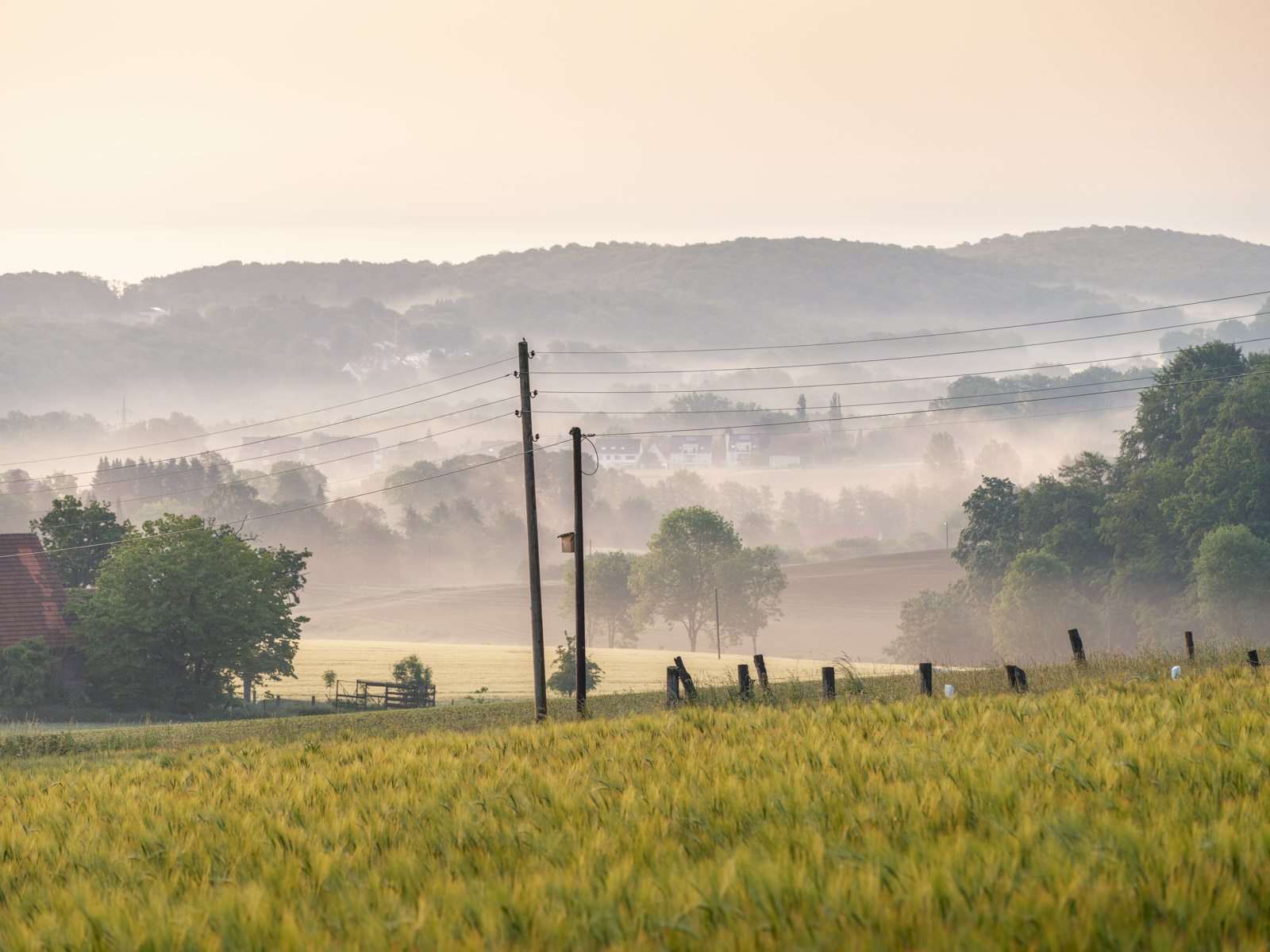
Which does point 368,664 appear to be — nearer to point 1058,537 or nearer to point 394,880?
point 1058,537

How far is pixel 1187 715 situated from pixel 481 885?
858 cm

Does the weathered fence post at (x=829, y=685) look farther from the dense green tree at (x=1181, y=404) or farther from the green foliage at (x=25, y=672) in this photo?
the dense green tree at (x=1181, y=404)

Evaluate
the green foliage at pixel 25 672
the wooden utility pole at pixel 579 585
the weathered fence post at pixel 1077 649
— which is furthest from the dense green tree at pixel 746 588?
the weathered fence post at pixel 1077 649

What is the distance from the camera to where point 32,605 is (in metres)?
56.8

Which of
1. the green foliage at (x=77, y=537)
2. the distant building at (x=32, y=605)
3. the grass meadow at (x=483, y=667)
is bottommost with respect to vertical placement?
the grass meadow at (x=483, y=667)

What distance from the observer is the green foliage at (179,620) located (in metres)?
56.8

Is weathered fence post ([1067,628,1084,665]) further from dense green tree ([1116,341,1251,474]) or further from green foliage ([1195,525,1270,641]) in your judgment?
dense green tree ([1116,341,1251,474])

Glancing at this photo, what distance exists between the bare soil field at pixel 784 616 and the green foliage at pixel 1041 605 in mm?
28930

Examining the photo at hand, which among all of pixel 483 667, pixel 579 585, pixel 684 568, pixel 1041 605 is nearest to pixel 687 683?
pixel 579 585

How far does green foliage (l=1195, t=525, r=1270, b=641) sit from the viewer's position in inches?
2697

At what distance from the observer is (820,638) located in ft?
402

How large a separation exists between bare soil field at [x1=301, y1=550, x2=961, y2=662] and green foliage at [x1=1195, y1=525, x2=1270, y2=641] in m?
43.0

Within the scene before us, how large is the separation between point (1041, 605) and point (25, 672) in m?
65.3

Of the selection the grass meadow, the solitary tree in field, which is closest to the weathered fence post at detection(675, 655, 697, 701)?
the grass meadow
